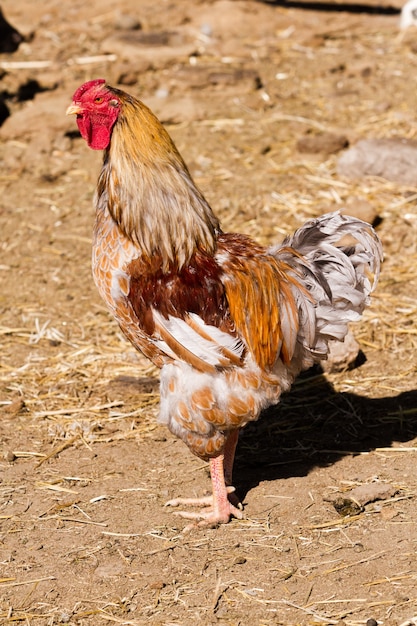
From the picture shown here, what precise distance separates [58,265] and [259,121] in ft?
10.2

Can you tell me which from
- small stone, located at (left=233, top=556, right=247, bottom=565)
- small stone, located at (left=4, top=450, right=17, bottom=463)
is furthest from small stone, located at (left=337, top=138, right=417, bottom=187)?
small stone, located at (left=233, top=556, right=247, bottom=565)

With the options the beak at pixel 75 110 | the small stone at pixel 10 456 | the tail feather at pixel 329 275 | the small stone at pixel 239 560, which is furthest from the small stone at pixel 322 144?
the small stone at pixel 239 560

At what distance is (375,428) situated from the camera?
17.5 feet

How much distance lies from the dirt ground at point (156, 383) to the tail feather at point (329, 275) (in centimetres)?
88

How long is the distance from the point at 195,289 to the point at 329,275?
728mm

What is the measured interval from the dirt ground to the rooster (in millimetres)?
509

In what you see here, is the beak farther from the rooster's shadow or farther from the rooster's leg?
the rooster's shadow

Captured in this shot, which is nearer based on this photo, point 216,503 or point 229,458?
point 216,503

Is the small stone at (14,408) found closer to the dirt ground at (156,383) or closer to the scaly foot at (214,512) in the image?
the dirt ground at (156,383)

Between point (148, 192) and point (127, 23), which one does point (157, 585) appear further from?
point (127, 23)

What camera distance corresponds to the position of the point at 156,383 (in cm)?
586

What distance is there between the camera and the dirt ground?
3951 millimetres

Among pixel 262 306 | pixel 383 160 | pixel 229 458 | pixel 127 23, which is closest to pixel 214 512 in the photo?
pixel 229 458

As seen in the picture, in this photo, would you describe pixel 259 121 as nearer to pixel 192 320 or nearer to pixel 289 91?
pixel 289 91
